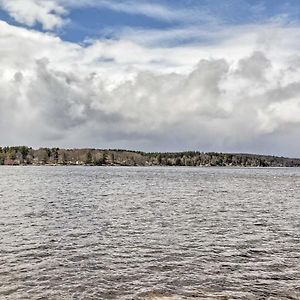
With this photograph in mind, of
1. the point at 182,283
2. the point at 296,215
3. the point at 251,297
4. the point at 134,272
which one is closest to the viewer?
the point at 251,297

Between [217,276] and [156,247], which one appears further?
[156,247]

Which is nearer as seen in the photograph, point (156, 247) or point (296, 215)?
point (156, 247)

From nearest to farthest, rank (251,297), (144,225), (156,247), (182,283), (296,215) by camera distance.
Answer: (251,297) < (182,283) < (156,247) < (144,225) < (296,215)

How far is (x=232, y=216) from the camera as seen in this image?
4619 cm

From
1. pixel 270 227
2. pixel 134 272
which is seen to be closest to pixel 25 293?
pixel 134 272

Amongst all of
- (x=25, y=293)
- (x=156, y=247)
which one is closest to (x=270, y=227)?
(x=156, y=247)

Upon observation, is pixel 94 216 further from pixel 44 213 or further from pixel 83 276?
pixel 83 276

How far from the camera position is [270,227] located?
3853 cm

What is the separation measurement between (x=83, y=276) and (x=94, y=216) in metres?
23.0

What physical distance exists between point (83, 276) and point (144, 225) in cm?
1713

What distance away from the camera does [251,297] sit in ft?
60.2

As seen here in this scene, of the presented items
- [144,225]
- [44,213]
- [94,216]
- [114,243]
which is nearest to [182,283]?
[114,243]

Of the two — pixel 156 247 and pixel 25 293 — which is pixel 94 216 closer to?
pixel 156 247

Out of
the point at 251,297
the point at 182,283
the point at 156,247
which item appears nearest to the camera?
the point at 251,297
